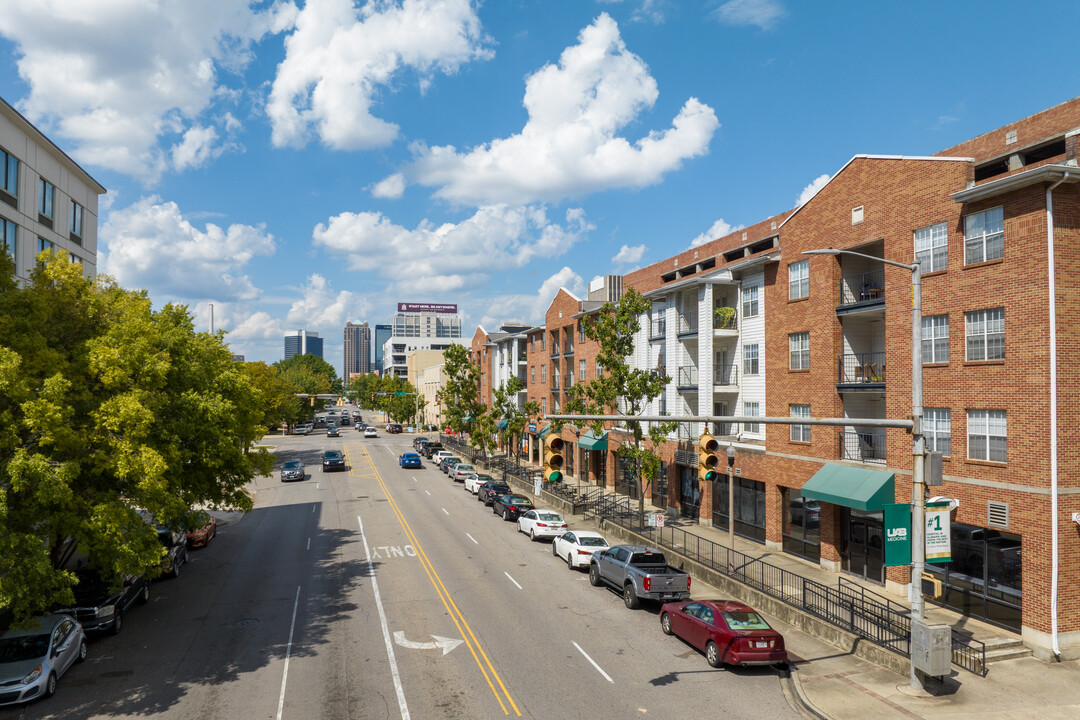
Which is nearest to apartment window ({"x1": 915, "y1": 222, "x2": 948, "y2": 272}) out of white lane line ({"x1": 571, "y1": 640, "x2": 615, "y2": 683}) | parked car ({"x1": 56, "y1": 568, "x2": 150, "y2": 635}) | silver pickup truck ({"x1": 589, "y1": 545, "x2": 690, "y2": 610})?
silver pickup truck ({"x1": 589, "y1": 545, "x2": 690, "y2": 610})

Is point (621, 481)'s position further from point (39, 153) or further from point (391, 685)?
point (39, 153)

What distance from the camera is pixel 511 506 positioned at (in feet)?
125

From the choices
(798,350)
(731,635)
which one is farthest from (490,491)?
(731,635)

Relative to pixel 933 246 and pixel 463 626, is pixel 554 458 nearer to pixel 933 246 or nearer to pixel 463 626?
pixel 463 626

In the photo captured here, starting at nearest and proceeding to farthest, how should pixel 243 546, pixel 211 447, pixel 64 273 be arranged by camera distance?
pixel 64 273
pixel 211 447
pixel 243 546

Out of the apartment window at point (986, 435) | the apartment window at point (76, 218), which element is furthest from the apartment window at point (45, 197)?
the apartment window at point (986, 435)

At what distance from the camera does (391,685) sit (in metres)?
15.8

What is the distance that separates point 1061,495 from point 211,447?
25.4m

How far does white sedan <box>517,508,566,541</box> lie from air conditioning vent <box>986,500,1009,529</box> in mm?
17799

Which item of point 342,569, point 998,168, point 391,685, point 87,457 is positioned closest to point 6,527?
point 87,457

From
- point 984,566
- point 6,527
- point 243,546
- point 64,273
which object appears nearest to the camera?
point 6,527

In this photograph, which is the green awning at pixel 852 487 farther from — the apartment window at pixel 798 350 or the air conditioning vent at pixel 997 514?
the apartment window at pixel 798 350

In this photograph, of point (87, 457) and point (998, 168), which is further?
point (998, 168)

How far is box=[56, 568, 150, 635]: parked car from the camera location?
63.1ft
